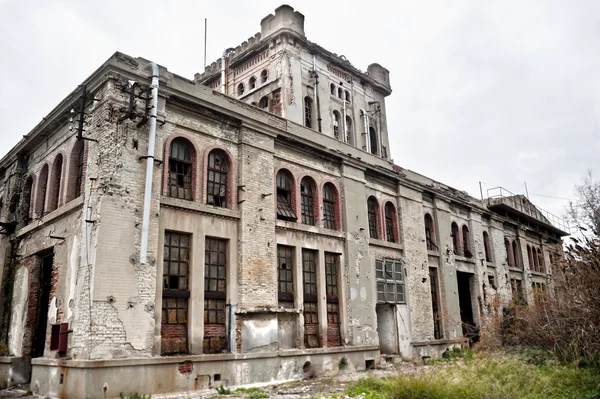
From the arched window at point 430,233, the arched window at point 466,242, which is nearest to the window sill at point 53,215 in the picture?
the arched window at point 430,233

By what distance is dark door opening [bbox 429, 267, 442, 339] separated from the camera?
70.5 feet

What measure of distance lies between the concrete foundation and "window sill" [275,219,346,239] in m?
3.71

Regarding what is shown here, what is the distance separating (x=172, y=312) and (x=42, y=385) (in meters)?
3.38

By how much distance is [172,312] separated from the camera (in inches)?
492

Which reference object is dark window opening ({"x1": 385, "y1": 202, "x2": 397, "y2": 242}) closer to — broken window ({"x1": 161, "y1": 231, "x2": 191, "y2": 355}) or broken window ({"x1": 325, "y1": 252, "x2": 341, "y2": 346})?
broken window ({"x1": 325, "y1": 252, "x2": 341, "y2": 346})

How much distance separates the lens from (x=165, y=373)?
1153 cm

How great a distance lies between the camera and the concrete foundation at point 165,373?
1054 cm

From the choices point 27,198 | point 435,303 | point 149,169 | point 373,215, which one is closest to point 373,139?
point 373,215

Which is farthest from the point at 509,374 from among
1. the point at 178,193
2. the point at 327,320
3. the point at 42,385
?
the point at 42,385

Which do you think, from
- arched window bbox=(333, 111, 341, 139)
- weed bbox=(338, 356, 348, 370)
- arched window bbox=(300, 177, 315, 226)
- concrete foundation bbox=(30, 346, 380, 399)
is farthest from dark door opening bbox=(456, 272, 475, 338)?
concrete foundation bbox=(30, 346, 380, 399)

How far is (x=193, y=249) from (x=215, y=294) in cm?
139

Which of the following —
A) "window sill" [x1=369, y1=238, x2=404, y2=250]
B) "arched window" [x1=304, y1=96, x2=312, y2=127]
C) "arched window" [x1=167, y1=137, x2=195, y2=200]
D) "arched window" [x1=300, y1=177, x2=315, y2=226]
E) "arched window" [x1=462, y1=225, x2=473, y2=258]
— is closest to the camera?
"arched window" [x1=167, y1=137, x2=195, y2=200]

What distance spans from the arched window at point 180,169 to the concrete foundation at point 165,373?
427 centimetres

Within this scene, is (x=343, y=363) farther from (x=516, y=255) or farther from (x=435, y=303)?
(x=516, y=255)
